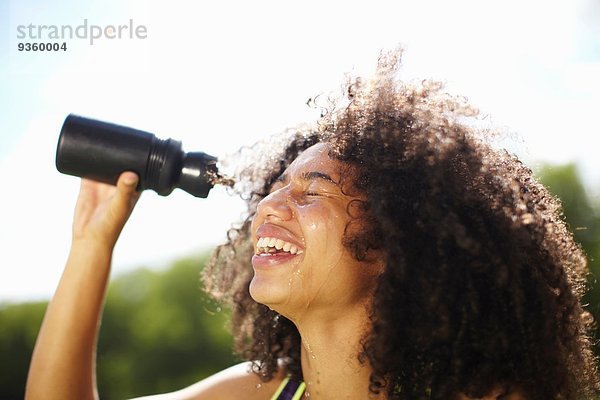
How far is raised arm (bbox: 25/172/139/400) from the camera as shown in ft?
8.32

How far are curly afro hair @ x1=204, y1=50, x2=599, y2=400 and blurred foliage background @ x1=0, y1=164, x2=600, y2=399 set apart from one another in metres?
6.17

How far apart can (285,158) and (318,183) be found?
0.61 metres

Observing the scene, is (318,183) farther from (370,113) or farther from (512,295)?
(512,295)

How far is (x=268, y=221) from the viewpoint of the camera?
248 cm

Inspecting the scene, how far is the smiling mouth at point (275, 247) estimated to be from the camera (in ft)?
7.93

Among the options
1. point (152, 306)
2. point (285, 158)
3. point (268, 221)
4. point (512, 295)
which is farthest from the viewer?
point (152, 306)

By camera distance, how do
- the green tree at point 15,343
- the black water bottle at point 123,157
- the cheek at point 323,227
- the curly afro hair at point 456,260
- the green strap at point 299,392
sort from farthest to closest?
the green tree at point 15,343 < the green strap at point 299,392 < the black water bottle at point 123,157 < the cheek at point 323,227 < the curly afro hair at point 456,260

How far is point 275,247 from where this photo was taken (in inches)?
96.4

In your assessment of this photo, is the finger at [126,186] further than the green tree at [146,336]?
No

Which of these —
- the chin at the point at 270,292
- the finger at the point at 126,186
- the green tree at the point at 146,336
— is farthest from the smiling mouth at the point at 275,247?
the green tree at the point at 146,336

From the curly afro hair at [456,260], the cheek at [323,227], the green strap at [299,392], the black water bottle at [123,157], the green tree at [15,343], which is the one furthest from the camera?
the green tree at [15,343]

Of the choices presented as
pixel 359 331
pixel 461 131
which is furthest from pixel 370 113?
pixel 359 331

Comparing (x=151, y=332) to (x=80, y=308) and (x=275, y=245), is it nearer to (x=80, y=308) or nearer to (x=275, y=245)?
(x=80, y=308)

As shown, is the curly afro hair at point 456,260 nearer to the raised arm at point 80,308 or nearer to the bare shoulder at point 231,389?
the bare shoulder at point 231,389
